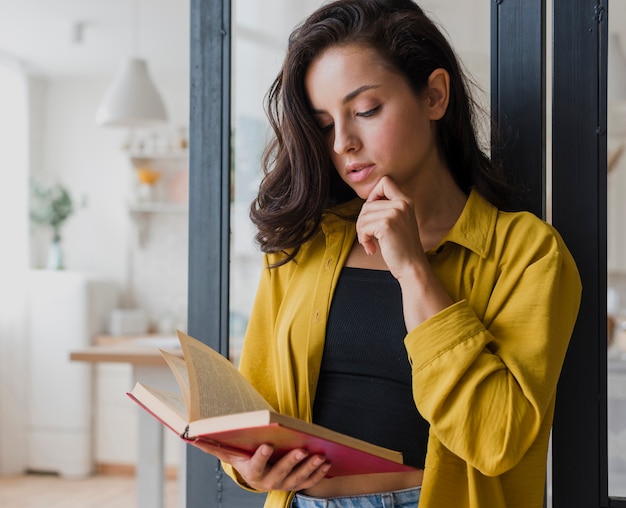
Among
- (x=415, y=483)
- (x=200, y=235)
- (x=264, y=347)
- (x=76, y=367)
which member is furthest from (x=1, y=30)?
(x=415, y=483)

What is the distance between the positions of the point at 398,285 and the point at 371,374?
13 centimetres

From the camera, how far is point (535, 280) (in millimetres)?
1077

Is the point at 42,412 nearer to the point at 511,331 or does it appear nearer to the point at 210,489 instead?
the point at 210,489

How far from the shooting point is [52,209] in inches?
216

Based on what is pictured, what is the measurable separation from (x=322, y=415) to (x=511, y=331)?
32 cm

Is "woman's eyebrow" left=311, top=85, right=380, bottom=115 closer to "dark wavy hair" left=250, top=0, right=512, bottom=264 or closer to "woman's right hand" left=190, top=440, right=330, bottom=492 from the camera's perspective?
"dark wavy hair" left=250, top=0, right=512, bottom=264

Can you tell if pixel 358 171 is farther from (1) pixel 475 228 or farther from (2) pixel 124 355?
(2) pixel 124 355

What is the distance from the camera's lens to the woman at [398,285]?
1.03m

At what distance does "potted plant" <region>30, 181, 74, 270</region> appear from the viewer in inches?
216

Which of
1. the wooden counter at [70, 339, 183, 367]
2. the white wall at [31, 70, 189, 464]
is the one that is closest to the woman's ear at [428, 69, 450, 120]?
the wooden counter at [70, 339, 183, 367]

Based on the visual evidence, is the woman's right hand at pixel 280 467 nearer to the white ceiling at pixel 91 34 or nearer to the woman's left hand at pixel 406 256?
the woman's left hand at pixel 406 256

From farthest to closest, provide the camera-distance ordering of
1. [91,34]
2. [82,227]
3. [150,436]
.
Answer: [82,227] < [91,34] < [150,436]

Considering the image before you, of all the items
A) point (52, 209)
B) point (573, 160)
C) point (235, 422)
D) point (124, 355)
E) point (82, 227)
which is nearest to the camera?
point (235, 422)

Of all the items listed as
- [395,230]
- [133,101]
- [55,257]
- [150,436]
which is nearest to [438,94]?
[395,230]
